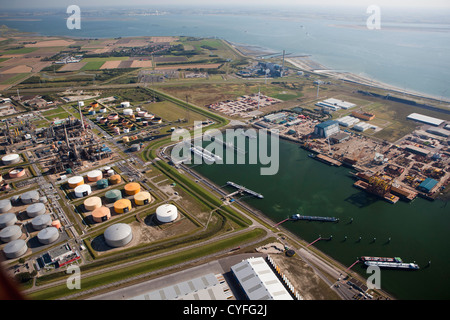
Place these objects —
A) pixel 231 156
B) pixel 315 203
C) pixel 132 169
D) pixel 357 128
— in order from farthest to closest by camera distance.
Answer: pixel 357 128 → pixel 231 156 → pixel 132 169 → pixel 315 203

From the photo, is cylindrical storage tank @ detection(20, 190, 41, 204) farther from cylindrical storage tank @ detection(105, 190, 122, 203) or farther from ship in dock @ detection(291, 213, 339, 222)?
ship in dock @ detection(291, 213, 339, 222)

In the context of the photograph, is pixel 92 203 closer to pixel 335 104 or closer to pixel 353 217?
pixel 353 217

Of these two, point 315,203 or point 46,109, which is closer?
point 315,203

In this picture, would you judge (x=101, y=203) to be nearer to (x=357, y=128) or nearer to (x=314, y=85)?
(x=357, y=128)

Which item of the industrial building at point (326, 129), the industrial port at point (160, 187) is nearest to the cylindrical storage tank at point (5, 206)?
the industrial port at point (160, 187)

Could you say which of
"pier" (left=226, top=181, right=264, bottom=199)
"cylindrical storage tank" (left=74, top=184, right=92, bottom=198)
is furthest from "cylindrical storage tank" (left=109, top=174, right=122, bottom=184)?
"pier" (left=226, top=181, right=264, bottom=199)

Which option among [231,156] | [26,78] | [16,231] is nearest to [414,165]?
[231,156]
